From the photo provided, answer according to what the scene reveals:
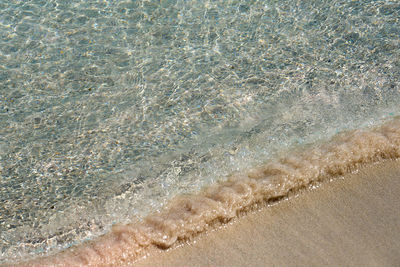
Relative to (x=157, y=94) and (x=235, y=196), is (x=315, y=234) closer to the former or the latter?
(x=235, y=196)

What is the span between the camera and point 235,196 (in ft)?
12.6

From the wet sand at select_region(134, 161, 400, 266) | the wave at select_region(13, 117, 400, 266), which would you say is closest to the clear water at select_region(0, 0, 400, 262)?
the wave at select_region(13, 117, 400, 266)

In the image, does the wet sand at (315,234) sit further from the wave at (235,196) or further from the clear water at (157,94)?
the clear water at (157,94)

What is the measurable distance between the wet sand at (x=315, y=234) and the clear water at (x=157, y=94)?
567 mm

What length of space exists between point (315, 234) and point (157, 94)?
221 centimetres

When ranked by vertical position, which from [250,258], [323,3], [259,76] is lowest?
[250,258]

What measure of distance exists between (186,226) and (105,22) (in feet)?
9.99

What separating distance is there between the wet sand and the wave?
0.09 metres

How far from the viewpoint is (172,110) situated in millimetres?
4668

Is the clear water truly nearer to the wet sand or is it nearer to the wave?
the wave

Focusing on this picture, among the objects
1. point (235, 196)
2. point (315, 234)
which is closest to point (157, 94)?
point (235, 196)

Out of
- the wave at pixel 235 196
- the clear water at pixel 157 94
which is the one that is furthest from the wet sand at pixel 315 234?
the clear water at pixel 157 94

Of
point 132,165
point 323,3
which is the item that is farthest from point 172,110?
point 323,3

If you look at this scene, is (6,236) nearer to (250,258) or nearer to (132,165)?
(132,165)
